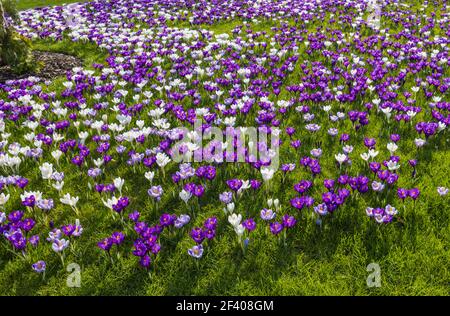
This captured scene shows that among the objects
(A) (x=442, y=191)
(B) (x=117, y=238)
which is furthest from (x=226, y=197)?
(A) (x=442, y=191)

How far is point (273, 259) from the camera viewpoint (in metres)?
5.22

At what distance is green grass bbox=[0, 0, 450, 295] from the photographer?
15.9ft

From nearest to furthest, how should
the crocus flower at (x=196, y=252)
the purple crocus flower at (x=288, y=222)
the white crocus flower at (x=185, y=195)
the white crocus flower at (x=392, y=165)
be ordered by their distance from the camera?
the crocus flower at (x=196, y=252) < the purple crocus flower at (x=288, y=222) < the white crocus flower at (x=185, y=195) < the white crocus flower at (x=392, y=165)

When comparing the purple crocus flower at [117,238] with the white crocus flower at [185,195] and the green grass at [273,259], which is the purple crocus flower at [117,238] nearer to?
the green grass at [273,259]

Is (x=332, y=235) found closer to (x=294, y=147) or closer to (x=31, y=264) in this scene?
(x=294, y=147)

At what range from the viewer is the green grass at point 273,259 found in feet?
15.9

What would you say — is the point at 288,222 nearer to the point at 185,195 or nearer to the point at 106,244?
the point at 185,195

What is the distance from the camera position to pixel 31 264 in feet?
17.7

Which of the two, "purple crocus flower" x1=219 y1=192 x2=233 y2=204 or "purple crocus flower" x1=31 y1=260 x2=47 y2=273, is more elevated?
"purple crocus flower" x1=219 y1=192 x2=233 y2=204

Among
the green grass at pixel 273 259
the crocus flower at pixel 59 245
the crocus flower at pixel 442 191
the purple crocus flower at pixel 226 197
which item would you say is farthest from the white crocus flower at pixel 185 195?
the crocus flower at pixel 442 191

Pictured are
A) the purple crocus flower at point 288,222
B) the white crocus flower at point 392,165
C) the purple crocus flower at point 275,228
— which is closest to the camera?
the purple crocus flower at point 275,228

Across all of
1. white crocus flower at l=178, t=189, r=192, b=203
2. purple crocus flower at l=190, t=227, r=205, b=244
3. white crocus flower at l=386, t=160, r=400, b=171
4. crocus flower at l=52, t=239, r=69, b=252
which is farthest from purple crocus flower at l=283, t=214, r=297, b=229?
crocus flower at l=52, t=239, r=69, b=252

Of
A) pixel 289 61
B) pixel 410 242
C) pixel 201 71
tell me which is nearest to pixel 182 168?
pixel 410 242

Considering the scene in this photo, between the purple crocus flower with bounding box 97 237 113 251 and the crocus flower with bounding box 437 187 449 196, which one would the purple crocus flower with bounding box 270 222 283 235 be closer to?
the purple crocus flower with bounding box 97 237 113 251
